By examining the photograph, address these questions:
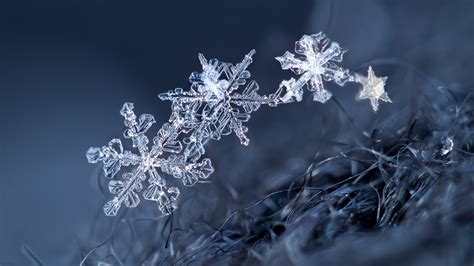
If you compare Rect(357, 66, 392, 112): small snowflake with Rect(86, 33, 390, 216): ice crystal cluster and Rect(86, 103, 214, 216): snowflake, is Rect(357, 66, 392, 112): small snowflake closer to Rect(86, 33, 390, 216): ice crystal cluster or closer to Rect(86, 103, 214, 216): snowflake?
Rect(86, 33, 390, 216): ice crystal cluster

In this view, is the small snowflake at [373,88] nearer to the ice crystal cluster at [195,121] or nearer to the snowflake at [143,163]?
the ice crystal cluster at [195,121]

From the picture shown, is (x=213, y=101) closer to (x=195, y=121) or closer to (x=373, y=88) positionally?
(x=195, y=121)

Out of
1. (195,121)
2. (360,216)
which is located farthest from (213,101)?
(360,216)

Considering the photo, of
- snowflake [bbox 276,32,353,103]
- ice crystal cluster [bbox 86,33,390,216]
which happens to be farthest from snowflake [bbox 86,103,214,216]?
snowflake [bbox 276,32,353,103]

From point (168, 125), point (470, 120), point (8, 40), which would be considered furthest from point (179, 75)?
point (470, 120)

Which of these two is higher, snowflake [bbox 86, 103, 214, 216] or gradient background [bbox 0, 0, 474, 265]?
gradient background [bbox 0, 0, 474, 265]

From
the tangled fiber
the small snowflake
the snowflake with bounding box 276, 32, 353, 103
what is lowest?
the tangled fiber

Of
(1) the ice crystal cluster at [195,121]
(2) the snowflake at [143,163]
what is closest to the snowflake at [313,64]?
(1) the ice crystal cluster at [195,121]
